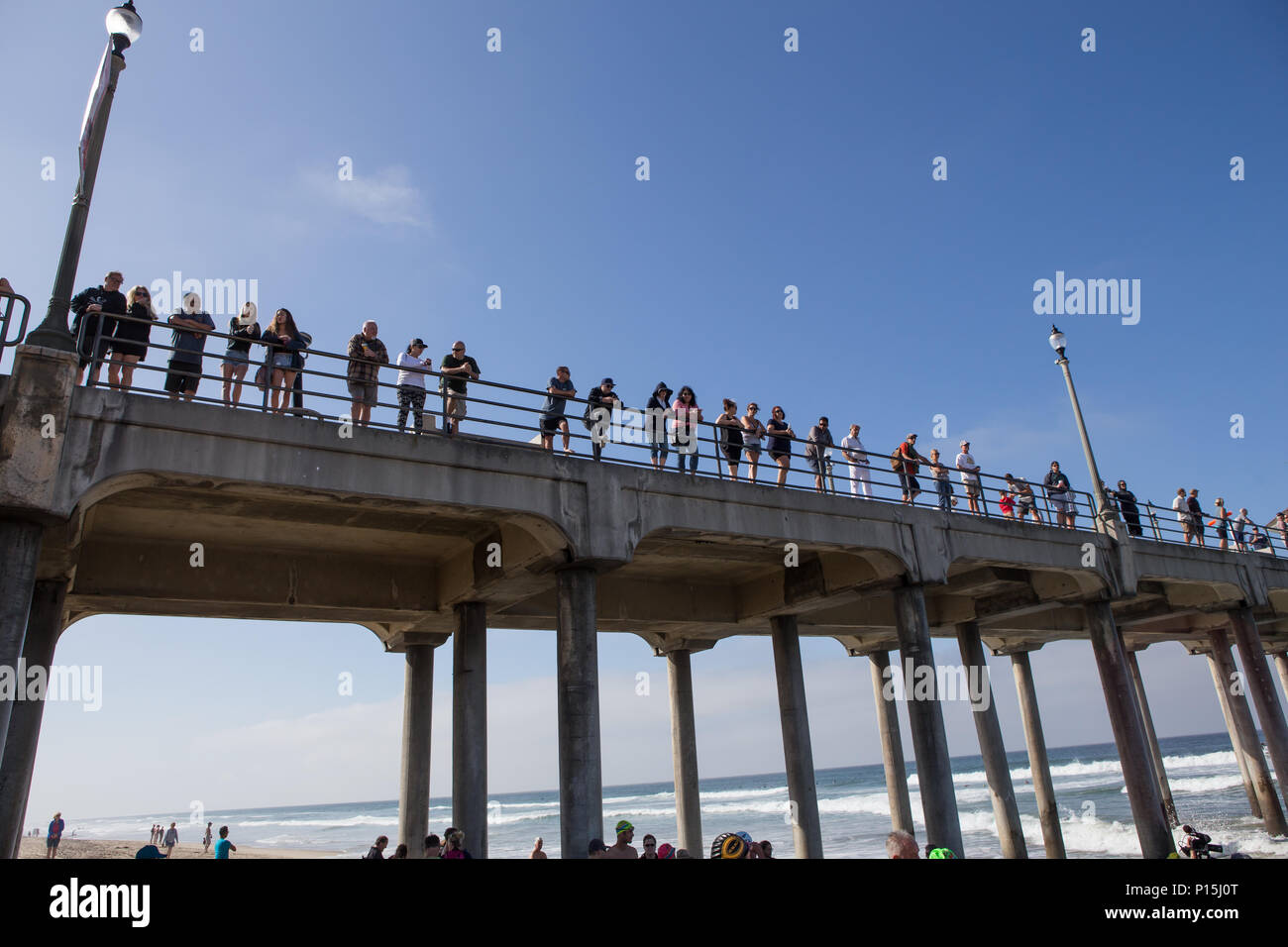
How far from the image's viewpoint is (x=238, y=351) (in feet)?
38.4

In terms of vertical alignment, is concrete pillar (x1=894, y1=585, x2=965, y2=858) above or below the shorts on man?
below

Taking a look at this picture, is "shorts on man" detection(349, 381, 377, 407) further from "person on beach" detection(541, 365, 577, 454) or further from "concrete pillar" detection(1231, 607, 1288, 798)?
"concrete pillar" detection(1231, 607, 1288, 798)

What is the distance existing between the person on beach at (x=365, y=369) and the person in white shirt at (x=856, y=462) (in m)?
8.76

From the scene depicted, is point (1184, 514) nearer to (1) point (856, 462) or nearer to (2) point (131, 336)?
(1) point (856, 462)

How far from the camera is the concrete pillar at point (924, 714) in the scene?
51.7ft

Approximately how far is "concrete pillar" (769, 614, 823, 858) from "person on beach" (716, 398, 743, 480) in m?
5.41

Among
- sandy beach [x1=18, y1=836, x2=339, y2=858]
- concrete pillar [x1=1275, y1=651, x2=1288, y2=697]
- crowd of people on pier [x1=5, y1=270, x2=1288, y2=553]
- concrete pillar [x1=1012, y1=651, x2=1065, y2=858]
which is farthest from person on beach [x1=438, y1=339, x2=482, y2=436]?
concrete pillar [x1=1275, y1=651, x2=1288, y2=697]

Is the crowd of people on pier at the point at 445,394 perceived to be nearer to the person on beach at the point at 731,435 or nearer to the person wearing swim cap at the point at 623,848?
the person on beach at the point at 731,435

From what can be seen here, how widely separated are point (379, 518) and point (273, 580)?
307 centimetres

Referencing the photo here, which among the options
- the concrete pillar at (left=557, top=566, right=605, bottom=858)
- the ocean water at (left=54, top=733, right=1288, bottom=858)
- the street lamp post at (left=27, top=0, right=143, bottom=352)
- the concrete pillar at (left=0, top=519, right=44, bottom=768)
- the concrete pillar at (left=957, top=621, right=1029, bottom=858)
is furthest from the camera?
the ocean water at (left=54, top=733, right=1288, bottom=858)

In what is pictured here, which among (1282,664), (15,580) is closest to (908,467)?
(15,580)

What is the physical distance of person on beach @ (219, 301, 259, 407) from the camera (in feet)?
35.5

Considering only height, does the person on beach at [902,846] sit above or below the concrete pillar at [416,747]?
below

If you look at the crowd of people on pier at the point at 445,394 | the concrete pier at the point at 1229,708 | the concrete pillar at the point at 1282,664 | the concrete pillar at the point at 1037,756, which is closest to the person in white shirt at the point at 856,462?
the crowd of people on pier at the point at 445,394
